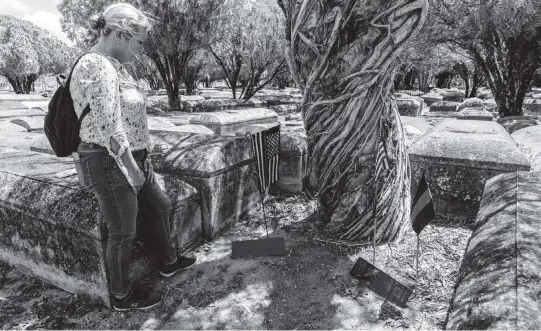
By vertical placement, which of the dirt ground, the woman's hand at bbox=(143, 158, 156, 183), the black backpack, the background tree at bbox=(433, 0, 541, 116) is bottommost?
the dirt ground

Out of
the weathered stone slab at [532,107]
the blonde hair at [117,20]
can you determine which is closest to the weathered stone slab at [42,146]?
the blonde hair at [117,20]

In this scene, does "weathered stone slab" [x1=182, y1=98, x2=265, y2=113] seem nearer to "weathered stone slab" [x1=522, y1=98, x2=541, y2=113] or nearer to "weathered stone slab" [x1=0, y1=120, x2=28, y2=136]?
"weathered stone slab" [x1=0, y1=120, x2=28, y2=136]

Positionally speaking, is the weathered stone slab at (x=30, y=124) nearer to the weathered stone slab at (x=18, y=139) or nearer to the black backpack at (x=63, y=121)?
the weathered stone slab at (x=18, y=139)

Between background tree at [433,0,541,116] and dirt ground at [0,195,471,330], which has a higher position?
background tree at [433,0,541,116]

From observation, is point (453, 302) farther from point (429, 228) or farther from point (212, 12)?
point (212, 12)

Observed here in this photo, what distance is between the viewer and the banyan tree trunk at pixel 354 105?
2428 mm

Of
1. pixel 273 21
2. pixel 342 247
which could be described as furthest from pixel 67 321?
pixel 273 21

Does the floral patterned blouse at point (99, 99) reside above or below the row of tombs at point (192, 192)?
above

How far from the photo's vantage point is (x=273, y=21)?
17.7 metres

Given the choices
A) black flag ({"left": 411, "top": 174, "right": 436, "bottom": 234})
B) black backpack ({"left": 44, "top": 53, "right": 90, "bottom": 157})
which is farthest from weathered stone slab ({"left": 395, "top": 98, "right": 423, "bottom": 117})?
black backpack ({"left": 44, "top": 53, "right": 90, "bottom": 157})

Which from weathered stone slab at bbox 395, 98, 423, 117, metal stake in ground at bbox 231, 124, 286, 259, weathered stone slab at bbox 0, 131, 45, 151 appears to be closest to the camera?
metal stake in ground at bbox 231, 124, 286, 259

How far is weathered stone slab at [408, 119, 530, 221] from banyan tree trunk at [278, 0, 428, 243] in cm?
67

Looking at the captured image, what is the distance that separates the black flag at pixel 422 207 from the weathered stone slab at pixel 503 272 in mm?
264

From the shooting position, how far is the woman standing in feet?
5.86
